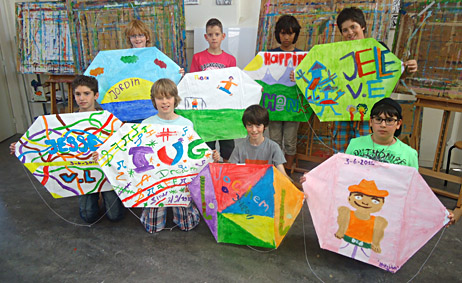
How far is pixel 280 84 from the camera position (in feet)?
8.13

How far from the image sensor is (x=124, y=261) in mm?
1841

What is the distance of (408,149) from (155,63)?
5.82 ft

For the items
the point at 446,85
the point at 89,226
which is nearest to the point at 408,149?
the point at 446,85

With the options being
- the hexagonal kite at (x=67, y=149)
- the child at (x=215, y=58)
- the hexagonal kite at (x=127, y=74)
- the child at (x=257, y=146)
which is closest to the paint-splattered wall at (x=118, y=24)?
the child at (x=215, y=58)

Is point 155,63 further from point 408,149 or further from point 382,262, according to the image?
point 382,262

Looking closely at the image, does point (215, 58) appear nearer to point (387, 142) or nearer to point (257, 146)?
point (257, 146)

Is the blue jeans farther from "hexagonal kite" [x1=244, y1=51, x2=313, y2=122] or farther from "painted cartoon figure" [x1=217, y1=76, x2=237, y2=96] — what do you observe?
"hexagonal kite" [x1=244, y1=51, x2=313, y2=122]

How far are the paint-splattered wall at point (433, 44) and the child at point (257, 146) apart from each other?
1.21 m

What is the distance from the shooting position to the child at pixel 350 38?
2.15 metres

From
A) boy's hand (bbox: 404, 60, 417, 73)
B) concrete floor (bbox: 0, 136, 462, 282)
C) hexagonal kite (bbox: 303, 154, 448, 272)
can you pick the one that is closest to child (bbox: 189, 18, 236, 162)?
concrete floor (bbox: 0, 136, 462, 282)

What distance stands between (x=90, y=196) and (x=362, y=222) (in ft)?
5.64

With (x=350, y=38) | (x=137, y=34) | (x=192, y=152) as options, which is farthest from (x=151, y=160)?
(x=350, y=38)

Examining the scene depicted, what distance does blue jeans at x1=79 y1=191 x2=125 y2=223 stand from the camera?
218 centimetres

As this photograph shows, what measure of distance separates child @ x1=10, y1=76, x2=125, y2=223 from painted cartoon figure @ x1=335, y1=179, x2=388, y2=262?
57.1 inches
